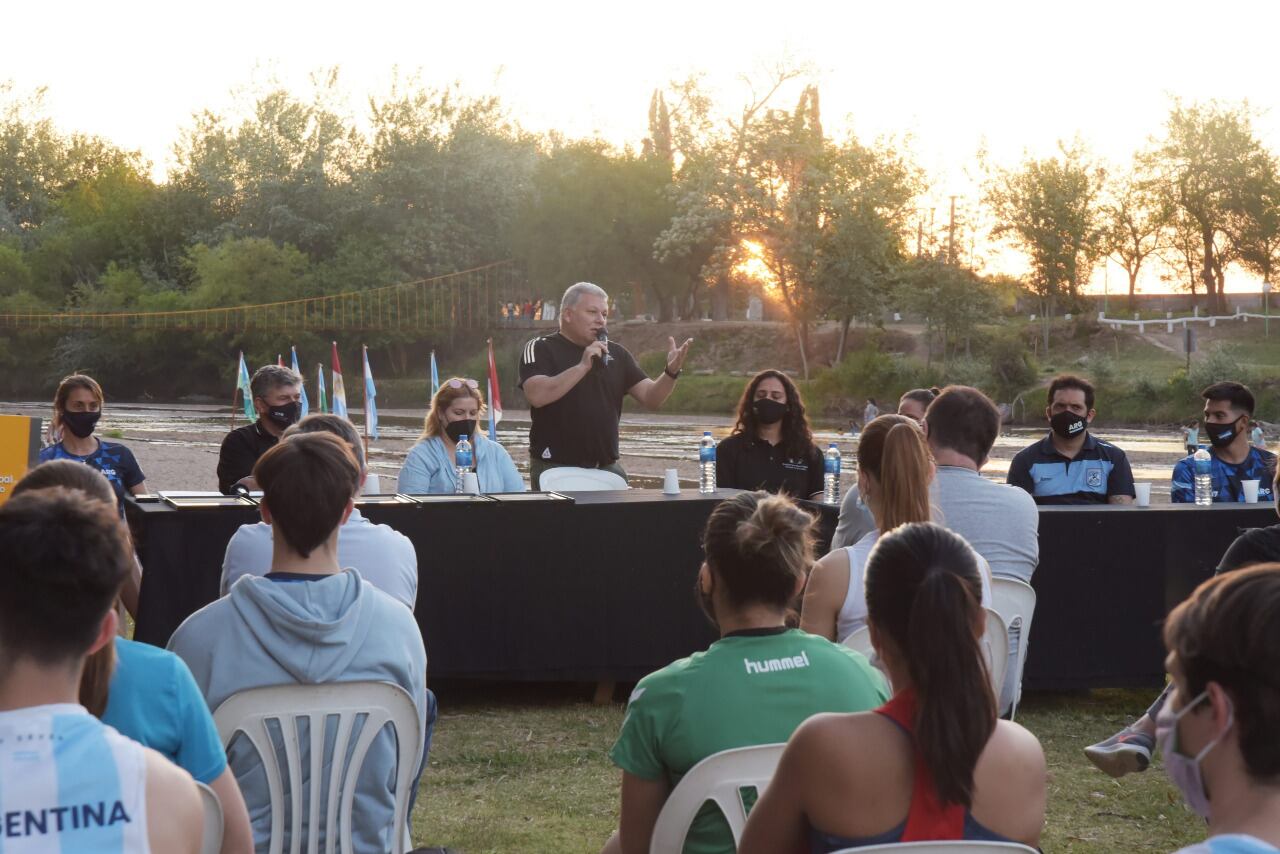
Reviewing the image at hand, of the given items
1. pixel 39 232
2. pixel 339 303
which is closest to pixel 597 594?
pixel 339 303

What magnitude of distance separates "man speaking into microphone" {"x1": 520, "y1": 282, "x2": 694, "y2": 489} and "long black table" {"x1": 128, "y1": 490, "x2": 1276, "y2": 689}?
3.23 feet

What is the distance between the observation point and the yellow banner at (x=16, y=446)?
721 centimetres

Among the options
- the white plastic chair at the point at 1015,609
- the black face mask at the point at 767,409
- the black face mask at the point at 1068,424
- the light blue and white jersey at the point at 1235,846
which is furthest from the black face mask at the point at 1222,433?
the light blue and white jersey at the point at 1235,846

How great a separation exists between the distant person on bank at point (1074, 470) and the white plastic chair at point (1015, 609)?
2.28m

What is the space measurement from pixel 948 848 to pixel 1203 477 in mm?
5559

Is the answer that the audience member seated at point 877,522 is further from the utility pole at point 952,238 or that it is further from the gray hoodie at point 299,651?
the utility pole at point 952,238

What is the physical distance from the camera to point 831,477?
6953 mm

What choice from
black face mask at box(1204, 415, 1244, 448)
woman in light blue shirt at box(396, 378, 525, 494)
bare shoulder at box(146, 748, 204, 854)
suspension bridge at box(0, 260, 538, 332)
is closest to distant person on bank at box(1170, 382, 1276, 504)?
black face mask at box(1204, 415, 1244, 448)

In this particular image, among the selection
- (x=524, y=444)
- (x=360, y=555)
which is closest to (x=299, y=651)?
(x=360, y=555)

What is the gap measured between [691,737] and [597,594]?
12.7 ft

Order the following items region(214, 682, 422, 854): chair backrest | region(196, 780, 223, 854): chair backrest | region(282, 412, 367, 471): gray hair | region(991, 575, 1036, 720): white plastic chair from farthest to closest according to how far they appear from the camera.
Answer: region(991, 575, 1036, 720): white plastic chair → region(282, 412, 367, 471): gray hair → region(214, 682, 422, 854): chair backrest → region(196, 780, 223, 854): chair backrest

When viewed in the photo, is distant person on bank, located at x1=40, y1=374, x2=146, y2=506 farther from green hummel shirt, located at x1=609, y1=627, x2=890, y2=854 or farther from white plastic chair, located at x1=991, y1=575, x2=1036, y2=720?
green hummel shirt, located at x1=609, y1=627, x2=890, y2=854

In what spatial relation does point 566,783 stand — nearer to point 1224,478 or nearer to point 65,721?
point 65,721

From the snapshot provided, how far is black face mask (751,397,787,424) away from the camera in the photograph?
694cm
